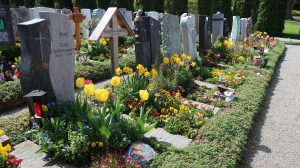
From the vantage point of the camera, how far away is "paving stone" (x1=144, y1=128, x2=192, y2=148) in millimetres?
4375

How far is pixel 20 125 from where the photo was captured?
15.0ft

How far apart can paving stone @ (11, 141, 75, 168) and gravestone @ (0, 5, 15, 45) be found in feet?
21.6

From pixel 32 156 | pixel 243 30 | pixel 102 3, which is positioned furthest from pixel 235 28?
pixel 102 3

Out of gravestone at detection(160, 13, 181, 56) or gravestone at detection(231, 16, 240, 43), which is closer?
gravestone at detection(160, 13, 181, 56)

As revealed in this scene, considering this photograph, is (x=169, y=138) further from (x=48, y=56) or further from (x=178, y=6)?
(x=178, y=6)

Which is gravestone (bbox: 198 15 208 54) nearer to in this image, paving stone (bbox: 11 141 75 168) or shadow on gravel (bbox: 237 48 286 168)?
shadow on gravel (bbox: 237 48 286 168)

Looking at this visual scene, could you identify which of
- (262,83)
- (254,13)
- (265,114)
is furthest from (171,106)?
(254,13)

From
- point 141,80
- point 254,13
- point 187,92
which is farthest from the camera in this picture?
point 254,13

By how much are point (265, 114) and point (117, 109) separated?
152 inches

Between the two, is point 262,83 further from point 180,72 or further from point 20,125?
point 20,125

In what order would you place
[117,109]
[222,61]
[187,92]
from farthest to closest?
1. [222,61]
2. [187,92]
3. [117,109]

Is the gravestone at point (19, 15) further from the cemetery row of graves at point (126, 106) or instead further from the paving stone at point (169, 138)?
the paving stone at point (169, 138)

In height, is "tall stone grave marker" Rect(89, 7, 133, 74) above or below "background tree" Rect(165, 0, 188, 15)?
below

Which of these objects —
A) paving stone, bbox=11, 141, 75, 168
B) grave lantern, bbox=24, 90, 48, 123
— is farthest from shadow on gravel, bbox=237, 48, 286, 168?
grave lantern, bbox=24, 90, 48, 123
